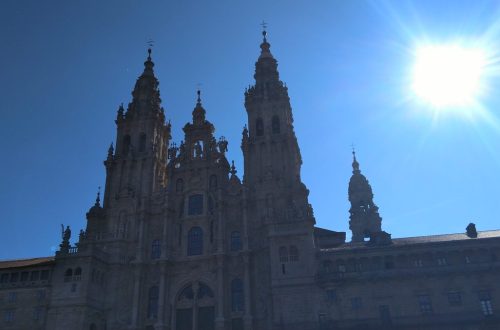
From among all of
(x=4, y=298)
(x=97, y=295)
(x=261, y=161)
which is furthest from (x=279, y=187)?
(x=4, y=298)

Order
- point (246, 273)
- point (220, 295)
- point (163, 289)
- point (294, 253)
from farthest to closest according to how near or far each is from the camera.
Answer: point (163, 289), point (246, 273), point (220, 295), point (294, 253)

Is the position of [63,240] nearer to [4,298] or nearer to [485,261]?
[4,298]

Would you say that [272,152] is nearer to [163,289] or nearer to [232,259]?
[232,259]

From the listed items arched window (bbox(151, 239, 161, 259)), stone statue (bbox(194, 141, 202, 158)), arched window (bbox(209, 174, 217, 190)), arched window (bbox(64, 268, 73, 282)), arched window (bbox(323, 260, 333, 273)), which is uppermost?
stone statue (bbox(194, 141, 202, 158))

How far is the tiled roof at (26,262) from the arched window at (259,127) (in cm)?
3135

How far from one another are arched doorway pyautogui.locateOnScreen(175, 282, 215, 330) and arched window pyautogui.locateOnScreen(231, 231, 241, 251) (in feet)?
19.2

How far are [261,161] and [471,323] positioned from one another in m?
31.0

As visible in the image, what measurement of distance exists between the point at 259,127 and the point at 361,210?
90.7 ft

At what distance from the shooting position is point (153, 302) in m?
60.8

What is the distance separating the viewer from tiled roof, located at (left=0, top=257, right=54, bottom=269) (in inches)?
2388

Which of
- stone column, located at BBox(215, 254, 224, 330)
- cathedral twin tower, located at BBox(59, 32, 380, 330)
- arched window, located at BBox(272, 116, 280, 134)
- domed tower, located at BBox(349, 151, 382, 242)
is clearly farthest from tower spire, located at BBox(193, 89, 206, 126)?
domed tower, located at BBox(349, 151, 382, 242)

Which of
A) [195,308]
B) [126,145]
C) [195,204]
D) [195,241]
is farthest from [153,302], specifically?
[126,145]

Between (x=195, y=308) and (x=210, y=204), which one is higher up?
(x=210, y=204)

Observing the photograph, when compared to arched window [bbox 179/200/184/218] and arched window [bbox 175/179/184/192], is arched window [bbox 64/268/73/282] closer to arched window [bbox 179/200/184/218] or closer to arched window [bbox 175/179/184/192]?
arched window [bbox 179/200/184/218]
